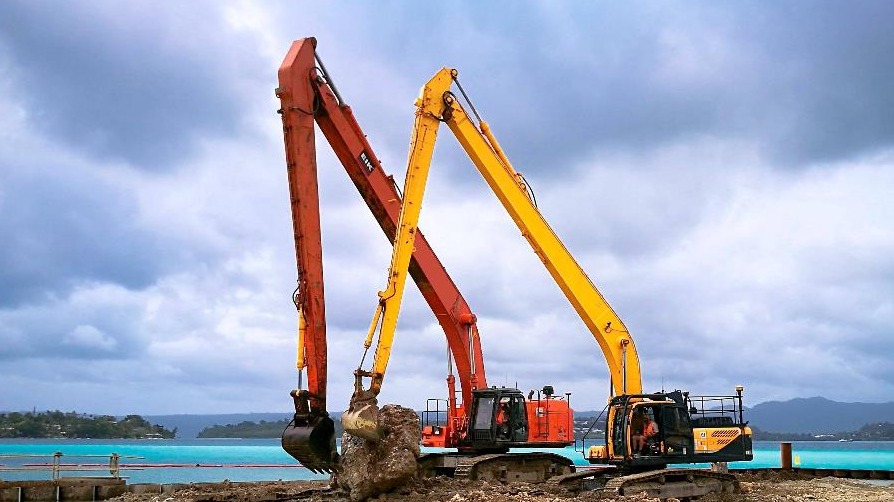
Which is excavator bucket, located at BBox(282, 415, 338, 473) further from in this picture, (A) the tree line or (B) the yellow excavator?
(A) the tree line

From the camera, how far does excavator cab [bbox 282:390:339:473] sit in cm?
1761

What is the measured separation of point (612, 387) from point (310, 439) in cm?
642

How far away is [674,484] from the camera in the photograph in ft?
60.0

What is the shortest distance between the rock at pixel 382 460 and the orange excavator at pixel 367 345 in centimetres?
39

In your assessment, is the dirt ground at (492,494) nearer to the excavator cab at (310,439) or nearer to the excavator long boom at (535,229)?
the excavator cab at (310,439)

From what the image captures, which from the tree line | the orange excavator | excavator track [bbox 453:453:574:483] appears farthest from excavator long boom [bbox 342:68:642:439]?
the tree line

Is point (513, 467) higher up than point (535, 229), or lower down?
lower down

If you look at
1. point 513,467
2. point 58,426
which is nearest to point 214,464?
point 513,467

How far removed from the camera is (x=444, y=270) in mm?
22125

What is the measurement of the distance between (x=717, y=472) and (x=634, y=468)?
1964 mm

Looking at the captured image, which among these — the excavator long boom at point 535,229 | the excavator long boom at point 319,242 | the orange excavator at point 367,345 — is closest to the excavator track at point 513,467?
the orange excavator at point 367,345

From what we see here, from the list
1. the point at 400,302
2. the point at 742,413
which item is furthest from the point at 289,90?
the point at 742,413

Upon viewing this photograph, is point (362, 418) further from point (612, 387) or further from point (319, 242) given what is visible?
point (612, 387)

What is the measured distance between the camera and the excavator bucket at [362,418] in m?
16.8
